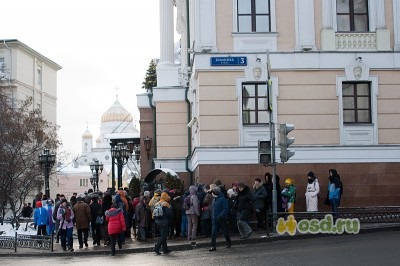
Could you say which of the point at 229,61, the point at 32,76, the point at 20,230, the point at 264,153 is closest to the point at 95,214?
the point at 264,153

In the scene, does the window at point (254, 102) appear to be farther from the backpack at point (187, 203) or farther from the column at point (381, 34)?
the backpack at point (187, 203)

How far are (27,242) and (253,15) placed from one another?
10.6 metres

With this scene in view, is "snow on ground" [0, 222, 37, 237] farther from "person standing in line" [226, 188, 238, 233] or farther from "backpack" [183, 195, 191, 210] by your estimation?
"person standing in line" [226, 188, 238, 233]

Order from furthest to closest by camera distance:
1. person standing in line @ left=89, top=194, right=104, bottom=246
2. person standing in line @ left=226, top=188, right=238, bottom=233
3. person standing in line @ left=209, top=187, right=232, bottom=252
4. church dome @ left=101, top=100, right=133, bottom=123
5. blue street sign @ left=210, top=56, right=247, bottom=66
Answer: church dome @ left=101, top=100, right=133, bottom=123, blue street sign @ left=210, top=56, right=247, bottom=66, person standing in line @ left=89, top=194, right=104, bottom=246, person standing in line @ left=226, top=188, right=238, bottom=233, person standing in line @ left=209, top=187, right=232, bottom=252

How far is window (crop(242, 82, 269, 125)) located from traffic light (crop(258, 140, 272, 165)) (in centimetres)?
492

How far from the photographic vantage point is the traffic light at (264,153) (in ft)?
71.5

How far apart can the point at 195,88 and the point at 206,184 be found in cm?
397

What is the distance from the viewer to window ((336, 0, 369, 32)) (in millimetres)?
27203

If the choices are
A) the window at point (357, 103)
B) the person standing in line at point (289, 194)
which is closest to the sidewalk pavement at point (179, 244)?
the person standing in line at point (289, 194)

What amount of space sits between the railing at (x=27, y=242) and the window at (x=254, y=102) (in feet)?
24.7

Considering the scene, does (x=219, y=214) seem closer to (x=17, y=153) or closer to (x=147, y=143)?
(x=147, y=143)

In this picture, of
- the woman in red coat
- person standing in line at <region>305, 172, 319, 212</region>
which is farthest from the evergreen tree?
the woman in red coat

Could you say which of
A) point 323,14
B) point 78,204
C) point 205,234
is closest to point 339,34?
point 323,14

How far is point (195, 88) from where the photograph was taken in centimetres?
2847
